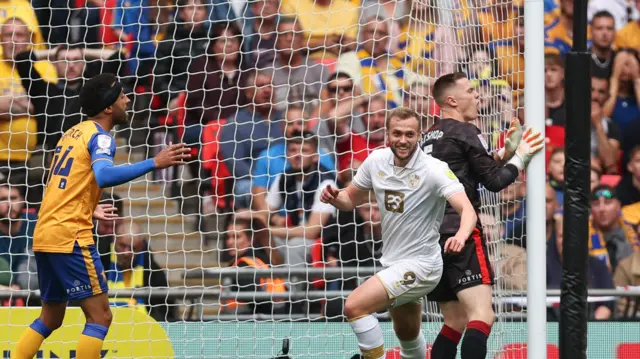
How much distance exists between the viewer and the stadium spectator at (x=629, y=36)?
887 centimetres

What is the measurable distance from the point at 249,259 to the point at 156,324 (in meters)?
0.93

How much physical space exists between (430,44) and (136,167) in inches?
107

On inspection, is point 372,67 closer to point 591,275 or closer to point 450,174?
point 591,275

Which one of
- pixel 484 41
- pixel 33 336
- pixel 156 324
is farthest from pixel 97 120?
pixel 484 41

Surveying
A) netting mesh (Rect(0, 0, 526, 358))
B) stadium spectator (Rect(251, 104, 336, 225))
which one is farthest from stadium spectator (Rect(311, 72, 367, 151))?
stadium spectator (Rect(251, 104, 336, 225))

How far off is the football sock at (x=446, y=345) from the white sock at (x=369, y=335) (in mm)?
419

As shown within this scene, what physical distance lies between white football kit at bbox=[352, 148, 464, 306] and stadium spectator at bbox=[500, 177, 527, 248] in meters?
1.84

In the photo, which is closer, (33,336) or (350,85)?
(33,336)

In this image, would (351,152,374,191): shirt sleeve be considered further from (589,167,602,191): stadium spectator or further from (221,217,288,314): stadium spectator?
(589,167,602,191): stadium spectator

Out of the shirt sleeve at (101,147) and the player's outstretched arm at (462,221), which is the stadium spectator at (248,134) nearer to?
the shirt sleeve at (101,147)

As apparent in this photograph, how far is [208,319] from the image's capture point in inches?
311

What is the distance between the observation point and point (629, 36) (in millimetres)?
8898

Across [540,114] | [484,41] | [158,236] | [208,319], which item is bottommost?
[208,319]

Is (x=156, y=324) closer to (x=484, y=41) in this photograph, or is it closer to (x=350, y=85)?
(x=350, y=85)
